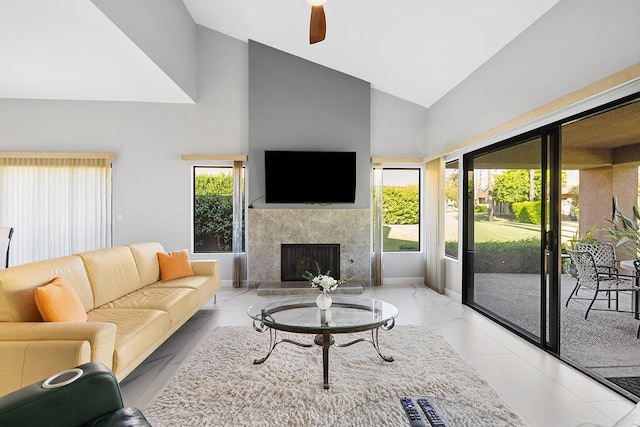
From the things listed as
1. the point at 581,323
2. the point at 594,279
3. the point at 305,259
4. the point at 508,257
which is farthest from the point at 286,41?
the point at 581,323

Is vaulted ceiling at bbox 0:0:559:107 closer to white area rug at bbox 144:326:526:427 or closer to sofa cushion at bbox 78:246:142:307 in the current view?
sofa cushion at bbox 78:246:142:307

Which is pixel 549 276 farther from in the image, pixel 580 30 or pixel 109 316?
pixel 109 316

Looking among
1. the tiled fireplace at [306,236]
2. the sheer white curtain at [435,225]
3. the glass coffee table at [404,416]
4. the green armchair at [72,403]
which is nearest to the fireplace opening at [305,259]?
the tiled fireplace at [306,236]

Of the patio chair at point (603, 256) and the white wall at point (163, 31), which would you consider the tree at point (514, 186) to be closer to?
the patio chair at point (603, 256)

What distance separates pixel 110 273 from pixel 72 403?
2.34 metres

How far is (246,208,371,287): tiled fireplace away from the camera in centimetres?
552

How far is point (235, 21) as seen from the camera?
5059mm

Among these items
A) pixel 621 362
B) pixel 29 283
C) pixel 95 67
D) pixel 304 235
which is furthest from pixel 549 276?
pixel 95 67

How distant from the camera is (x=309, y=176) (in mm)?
5438

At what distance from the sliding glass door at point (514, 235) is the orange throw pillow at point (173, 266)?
3.52m

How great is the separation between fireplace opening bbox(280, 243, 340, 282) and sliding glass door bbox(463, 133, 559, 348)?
1994 millimetres

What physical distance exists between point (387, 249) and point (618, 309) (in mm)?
3108

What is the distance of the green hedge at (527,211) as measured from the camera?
3.23 metres

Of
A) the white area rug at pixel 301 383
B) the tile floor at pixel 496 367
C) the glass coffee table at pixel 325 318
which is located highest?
the glass coffee table at pixel 325 318
